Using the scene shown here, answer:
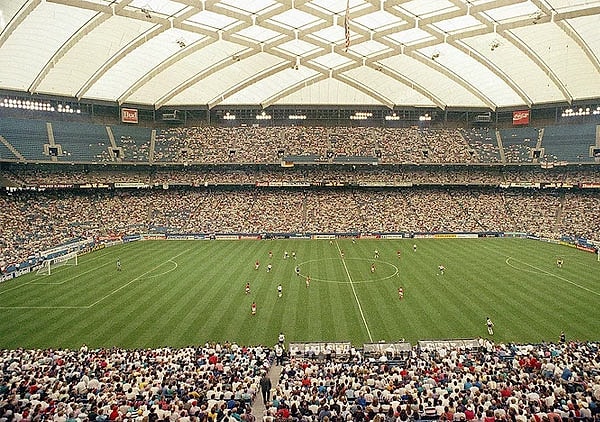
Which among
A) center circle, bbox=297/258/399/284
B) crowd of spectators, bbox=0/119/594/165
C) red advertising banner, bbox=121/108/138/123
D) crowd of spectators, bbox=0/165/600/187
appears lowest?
center circle, bbox=297/258/399/284

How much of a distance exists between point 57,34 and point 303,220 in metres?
35.1

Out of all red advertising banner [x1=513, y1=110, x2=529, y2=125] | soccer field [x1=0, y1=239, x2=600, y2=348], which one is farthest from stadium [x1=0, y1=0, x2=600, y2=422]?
red advertising banner [x1=513, y1=110, x2=529, y2=125]

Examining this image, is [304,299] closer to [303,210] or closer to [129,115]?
[303,210]

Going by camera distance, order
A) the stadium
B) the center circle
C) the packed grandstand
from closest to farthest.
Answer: the packed grandstand, the stadium, the center circle

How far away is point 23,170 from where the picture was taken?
50688mm

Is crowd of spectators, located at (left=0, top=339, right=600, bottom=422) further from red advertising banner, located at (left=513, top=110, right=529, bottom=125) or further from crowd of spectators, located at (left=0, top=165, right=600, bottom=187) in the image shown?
red advertising banner, located at (left=513, top=110, right=529, bottom=125)

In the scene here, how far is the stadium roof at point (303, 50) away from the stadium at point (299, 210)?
28cm

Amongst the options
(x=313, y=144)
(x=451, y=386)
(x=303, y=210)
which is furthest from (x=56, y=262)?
(x=313, y=144)

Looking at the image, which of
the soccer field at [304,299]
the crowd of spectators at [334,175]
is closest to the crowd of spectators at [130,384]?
the soccer field at [304,299]

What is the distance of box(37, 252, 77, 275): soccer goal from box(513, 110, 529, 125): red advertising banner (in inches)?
2532

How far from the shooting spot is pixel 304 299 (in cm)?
2709

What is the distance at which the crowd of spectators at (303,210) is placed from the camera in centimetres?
5006

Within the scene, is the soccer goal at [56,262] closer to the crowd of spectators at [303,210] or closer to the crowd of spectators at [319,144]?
the crowd of spectators at [303,210]

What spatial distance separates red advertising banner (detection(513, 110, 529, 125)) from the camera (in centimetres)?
6105
